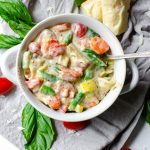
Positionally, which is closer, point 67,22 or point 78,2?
point 67,22

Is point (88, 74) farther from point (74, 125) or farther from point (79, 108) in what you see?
point (74, 125)

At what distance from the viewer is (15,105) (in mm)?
1852

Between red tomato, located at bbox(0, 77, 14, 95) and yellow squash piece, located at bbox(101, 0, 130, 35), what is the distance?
0.52m

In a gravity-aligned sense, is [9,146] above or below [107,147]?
above

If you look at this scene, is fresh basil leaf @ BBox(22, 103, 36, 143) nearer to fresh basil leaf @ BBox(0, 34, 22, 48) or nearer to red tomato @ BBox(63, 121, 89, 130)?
red tomato @ BBox(63, 121, 89, 130)

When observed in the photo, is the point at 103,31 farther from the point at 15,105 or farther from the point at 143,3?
the point at 15,105

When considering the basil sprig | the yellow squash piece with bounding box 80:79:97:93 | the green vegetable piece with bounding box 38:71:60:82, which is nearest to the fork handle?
the yellow squash piece with bounding box 80:79:97:93

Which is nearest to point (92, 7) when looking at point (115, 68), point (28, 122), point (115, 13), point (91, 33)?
point (115, 13)

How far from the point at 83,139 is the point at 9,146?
13.0 inches

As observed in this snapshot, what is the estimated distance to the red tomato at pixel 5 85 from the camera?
1819 mm

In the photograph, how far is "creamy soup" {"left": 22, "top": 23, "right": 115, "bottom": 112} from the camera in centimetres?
157

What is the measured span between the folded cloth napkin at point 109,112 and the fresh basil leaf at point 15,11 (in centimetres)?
9

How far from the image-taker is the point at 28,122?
1.79 meters

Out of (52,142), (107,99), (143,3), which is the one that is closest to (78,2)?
(143,3)
